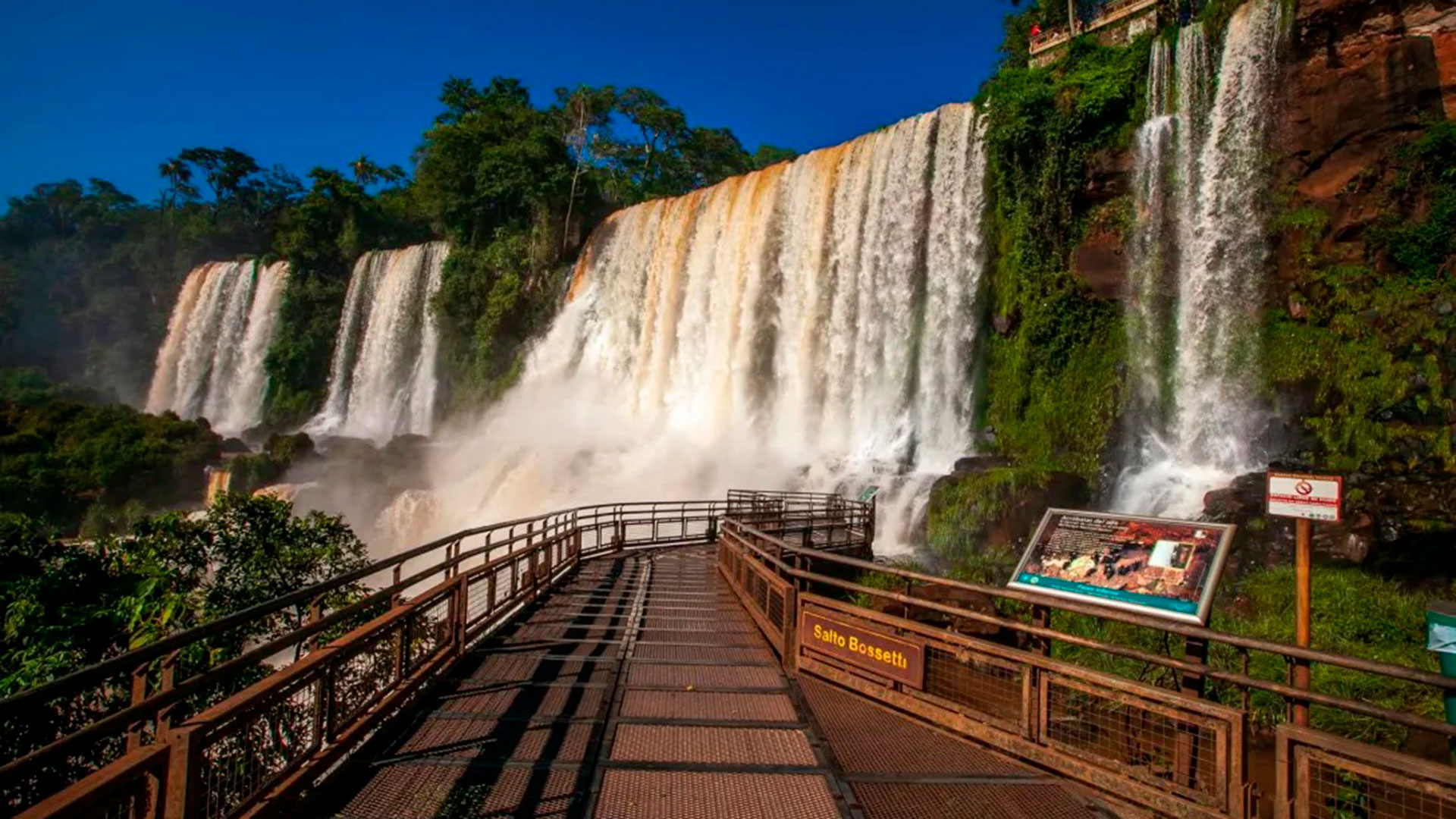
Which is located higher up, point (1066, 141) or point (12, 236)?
point (12, 236)

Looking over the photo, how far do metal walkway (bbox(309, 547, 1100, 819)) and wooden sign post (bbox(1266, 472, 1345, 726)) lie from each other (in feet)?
5.25

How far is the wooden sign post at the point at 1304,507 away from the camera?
12.7 feet

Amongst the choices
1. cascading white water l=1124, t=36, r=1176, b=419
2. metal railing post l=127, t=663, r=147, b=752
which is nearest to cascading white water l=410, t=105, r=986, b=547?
cascading white water l=1124, t=36, r=1176, b=419

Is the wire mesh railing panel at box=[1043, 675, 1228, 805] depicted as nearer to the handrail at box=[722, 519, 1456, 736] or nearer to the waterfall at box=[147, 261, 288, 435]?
the handrail at box=[722, 519, 1456, 736]

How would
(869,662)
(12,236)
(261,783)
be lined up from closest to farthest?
(261,783)
(869,662)
(12,236)

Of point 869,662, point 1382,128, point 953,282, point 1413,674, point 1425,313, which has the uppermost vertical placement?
point 1382,128

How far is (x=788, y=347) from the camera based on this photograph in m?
28.4

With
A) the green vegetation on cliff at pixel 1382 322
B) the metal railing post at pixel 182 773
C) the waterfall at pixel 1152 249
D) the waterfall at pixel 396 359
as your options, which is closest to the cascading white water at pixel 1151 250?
the waterfall at pixel 1152 249

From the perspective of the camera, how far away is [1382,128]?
16.9 metres

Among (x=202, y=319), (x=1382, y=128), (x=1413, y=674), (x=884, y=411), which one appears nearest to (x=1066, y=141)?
(x=1382, y=128)

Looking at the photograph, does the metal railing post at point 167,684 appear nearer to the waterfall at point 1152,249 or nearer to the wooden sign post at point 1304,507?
the wooden sign post at point 1304,507

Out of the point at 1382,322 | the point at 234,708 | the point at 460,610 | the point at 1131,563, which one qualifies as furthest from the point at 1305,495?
the point at 1382,322

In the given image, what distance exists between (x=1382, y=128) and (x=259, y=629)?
78.5 ft

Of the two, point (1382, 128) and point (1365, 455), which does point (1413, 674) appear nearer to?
point (1365, 455)
